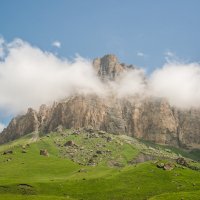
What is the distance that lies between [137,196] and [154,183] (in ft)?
59.5

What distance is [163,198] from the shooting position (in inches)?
4828

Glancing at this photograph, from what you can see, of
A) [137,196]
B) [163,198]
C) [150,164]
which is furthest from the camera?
[150,164]

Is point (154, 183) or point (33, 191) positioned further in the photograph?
point (154, 183)

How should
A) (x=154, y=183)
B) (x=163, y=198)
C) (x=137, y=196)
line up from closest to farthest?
(x=163, y=198) < (x=137, y=196) < (x=154, y=183)

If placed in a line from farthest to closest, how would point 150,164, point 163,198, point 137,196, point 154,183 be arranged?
point 150,164 < point 154,183 < point 137,196 < point 163,198

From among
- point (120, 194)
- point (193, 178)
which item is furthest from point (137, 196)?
point (193, 178)

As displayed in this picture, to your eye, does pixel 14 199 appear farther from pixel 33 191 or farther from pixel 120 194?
pixel 120 194

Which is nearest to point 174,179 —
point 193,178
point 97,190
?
point 193,178

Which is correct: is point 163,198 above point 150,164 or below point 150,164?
below

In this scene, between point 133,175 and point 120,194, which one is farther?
point 133,175

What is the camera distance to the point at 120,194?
487 ft

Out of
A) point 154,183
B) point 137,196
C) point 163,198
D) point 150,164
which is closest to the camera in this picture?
point 163,198

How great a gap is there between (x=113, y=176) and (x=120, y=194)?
23671 millimetres

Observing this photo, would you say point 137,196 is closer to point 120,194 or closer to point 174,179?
point 120,194
